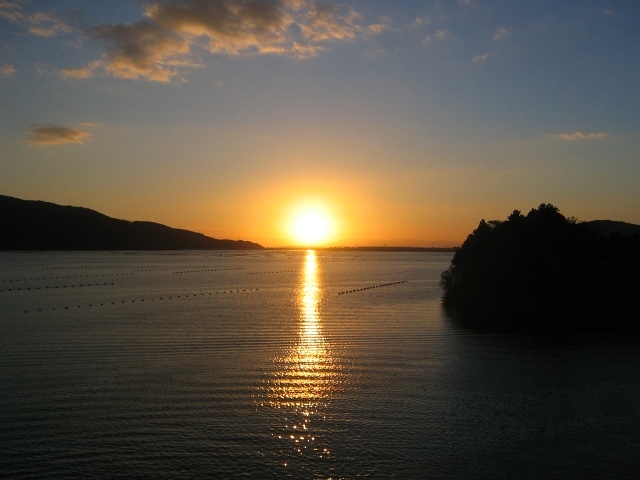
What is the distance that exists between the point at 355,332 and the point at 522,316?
1818cm

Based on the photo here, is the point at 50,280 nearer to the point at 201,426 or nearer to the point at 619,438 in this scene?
the point at 201,426

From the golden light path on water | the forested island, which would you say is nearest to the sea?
the golden light path on water

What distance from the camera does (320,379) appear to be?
2362 centimetres

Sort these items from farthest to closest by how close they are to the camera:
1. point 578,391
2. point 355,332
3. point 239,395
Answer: point 355,332 < point 578,391 < point 239,395

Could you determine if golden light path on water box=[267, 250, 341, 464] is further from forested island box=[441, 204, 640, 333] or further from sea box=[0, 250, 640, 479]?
forested island box=[441, 204, 640, 333]

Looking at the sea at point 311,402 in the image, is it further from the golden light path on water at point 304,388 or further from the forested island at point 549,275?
the forested island at point 549,275

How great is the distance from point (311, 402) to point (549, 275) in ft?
118

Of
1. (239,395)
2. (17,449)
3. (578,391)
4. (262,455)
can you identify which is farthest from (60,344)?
(578,391)

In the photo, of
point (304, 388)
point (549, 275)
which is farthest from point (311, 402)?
point (549, 275)

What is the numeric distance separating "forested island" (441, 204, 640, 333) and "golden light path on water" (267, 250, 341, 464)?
20428mm

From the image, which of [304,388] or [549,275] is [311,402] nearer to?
[304,388]

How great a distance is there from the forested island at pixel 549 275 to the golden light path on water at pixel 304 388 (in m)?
20.4

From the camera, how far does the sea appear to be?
48.8ft

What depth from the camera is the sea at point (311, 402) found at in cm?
1486
